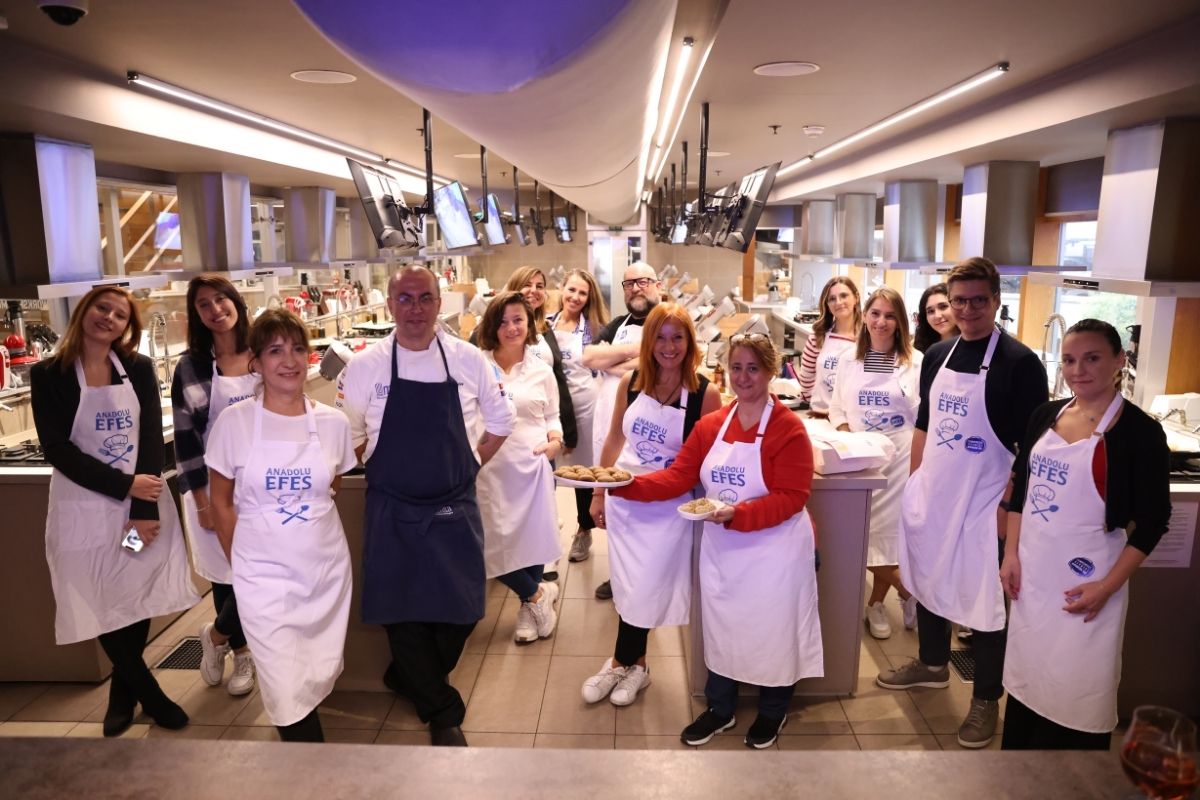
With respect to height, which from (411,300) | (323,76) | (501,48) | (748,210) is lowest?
(411,300)

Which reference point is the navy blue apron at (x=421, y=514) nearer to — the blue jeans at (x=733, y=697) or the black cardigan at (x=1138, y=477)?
the blue jeans at (x=733, y=697)

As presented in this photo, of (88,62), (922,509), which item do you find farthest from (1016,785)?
(88,62)

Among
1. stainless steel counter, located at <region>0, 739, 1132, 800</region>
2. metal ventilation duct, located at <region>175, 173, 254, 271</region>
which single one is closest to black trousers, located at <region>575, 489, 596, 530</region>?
metal ventilation duct, located at <region>175, 173, 254, 271</region>

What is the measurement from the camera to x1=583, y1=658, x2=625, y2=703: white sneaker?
2.99 metres

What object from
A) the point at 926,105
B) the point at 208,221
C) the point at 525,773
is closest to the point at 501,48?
the point at 525,773

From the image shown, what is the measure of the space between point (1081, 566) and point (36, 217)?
13.9ft

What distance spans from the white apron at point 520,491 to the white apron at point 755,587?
94 centimetres

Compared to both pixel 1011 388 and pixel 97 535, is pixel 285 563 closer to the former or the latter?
pixel 97 535

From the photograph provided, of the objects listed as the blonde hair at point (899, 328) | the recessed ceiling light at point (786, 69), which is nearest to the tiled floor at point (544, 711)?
the blonde hair at point (899, 328)

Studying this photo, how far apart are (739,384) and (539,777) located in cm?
166

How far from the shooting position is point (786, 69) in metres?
3.56

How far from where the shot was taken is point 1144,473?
204cm

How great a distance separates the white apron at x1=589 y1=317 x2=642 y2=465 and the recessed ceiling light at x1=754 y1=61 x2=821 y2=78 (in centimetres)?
127

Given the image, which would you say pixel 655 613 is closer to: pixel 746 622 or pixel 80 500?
pixel 746 622
